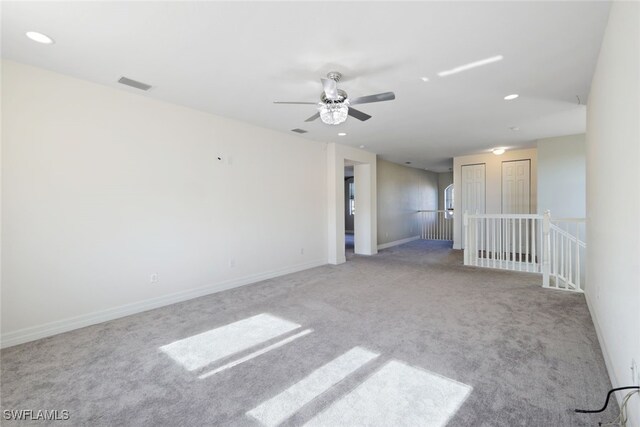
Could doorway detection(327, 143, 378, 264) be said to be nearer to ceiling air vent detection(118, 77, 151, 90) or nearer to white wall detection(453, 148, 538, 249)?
white wall detection(453, 148, 538, 249)

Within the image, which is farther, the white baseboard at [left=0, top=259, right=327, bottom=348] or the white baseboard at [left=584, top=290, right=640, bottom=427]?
the white baseboard at [left=0, top=259, right=327, bottom=348]

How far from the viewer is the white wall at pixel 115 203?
8.86ft

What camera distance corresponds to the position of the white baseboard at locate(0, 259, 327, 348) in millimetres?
2666

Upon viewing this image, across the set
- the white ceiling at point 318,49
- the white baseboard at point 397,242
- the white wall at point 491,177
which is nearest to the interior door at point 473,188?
the white wall at point 491,177

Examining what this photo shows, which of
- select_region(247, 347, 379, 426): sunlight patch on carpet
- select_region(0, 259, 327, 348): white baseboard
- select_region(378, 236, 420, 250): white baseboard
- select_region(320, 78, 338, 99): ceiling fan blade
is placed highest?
select_region(320, 78, 338, 99): ceiling fan blade

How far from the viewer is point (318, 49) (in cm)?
245

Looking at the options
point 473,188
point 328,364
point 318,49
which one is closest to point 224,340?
point 328,364

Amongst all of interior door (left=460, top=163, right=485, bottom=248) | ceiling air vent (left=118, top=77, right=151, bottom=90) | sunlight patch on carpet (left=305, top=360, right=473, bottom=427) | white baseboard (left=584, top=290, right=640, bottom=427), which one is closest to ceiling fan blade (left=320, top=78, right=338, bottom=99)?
ceiling air vent (left=118, top=77, right=151, bottom=90)

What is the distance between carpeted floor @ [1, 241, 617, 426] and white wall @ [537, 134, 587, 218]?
2617 millimetres

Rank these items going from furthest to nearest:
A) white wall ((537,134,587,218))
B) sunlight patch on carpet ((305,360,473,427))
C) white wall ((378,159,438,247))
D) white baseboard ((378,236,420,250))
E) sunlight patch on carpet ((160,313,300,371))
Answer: white wall ((378,159,438,247)) < white baseboard ((378,236,420,250)) < white wall ((537,134,587,218)) < sunlight patch on carpet ((160,313,300,371)) < sunlight patch on carpet ((305,360,473,427))

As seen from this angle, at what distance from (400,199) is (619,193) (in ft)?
24.3

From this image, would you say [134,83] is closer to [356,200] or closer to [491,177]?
[356,200]

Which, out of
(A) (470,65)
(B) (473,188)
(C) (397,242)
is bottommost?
(C) (397,242)

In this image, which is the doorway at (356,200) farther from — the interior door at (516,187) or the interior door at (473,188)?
the interior door at (516,187)
